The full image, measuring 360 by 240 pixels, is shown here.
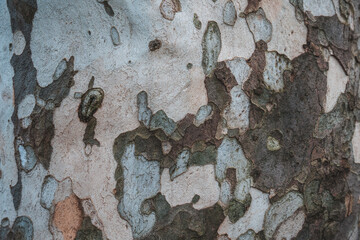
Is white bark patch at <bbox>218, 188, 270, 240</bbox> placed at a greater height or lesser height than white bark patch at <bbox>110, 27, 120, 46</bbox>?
lesser

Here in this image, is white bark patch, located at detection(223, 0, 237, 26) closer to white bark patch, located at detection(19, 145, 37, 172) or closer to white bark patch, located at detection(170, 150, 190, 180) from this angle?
white bark patch, located at detection(170, 150, 190, 180)

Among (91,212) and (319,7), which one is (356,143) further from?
(91,212)

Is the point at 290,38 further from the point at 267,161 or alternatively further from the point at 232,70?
the point at 267,161

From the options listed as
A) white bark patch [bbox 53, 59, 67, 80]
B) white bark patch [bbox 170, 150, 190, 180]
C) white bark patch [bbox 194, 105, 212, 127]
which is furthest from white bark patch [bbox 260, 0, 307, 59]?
white bark patch [bbox 53, 59, 67, 80]

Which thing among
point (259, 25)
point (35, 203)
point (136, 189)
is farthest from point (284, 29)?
point (35, 203)

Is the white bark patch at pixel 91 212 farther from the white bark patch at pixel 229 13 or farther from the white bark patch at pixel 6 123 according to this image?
the white bark patch at pixel 229 13

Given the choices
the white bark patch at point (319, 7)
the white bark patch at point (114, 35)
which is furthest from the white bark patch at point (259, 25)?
the white bark patch at point (114, 35)
